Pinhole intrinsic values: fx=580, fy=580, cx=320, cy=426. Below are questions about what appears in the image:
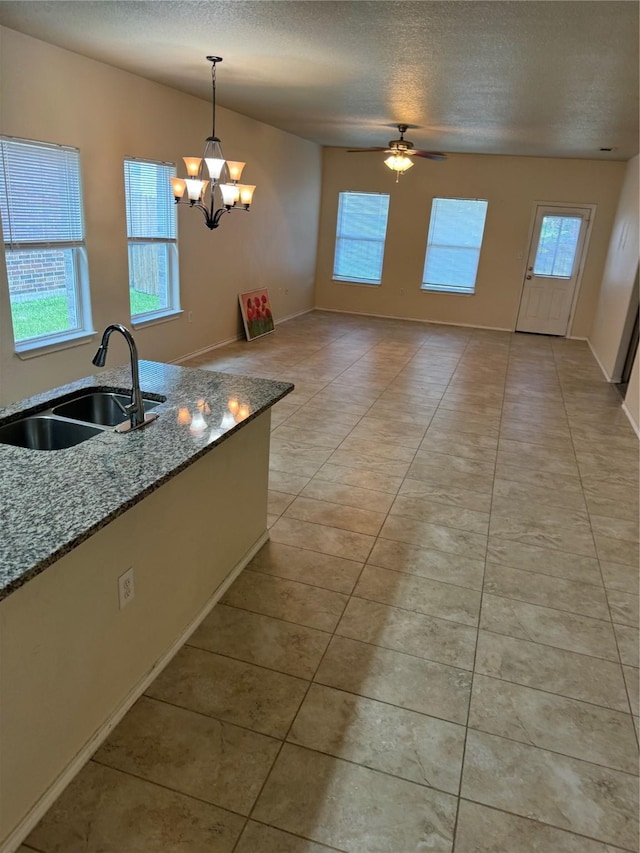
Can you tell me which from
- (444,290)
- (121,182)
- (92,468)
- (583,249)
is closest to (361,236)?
(444,290)

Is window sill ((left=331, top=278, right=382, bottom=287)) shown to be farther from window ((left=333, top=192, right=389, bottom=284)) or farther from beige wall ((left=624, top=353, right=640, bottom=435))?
beige wall ((left=624, top=353, right=640, bottom=435))

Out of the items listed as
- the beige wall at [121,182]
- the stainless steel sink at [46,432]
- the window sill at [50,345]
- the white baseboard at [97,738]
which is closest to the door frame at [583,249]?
the beige wall at [121,182]

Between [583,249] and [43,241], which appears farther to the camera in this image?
[583,249]

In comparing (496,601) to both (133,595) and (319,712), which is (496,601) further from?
(133,595)

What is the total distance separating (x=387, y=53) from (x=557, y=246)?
20.4 feet

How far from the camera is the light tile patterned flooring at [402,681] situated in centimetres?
166

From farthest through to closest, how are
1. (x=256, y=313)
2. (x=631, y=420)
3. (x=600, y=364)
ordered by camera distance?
(x=256, y=313) → (x=600, y=364) → (x=631, y=420)

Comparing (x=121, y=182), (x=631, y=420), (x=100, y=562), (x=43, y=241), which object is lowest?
(x=631, y=420)

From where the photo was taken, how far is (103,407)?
8.02 ft

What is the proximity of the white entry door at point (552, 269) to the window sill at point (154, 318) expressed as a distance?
569 centimetres

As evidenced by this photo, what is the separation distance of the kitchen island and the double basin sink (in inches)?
1.4

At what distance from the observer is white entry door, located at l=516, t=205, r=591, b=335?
8680 millimetres

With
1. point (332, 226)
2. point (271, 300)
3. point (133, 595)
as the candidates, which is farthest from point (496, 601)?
point (332, 226)

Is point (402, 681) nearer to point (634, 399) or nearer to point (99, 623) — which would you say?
point (99, 623)
